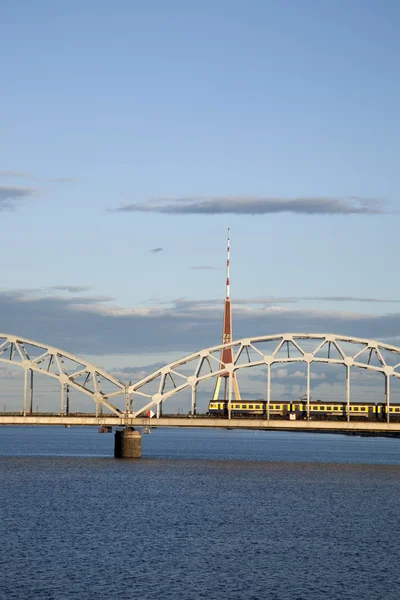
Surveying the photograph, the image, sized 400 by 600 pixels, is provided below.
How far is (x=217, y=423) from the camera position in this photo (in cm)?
11800

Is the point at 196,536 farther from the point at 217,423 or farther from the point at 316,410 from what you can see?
the point at 316,410

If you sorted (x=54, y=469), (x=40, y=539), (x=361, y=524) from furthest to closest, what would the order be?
(x=54, y=469), (x=361, y=524), (x=40, y=539)

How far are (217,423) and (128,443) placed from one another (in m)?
11.6

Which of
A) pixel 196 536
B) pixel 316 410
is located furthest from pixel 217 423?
pixel 196 536

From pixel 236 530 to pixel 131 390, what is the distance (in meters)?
62.1

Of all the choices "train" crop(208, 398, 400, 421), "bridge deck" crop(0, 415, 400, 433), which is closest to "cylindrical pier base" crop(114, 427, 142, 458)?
"bridge deck" crop(0, 415, 400, 433)

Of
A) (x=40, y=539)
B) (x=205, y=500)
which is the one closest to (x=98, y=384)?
(x=205, y=500)

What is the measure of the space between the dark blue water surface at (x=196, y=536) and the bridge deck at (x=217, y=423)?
11732 millimetres

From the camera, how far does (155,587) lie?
47.7 meters

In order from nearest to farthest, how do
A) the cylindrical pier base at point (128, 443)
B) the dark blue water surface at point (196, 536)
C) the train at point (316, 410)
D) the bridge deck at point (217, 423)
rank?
1. the dark blue water surface at point (196, 536)
2. the bridge deck at point (217, 423)
3. the cylindrical pier base at point (128, 443)
4. the train at point (316, 410)

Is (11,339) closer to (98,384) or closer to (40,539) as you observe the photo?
(98,384)

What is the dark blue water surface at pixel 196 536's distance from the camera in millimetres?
48094

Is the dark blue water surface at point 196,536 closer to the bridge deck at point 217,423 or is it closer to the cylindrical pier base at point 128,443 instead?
the bridge deck at point 217,423

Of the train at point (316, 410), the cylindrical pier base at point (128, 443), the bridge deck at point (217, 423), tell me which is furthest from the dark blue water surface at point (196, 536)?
the train at point (316, 410)
